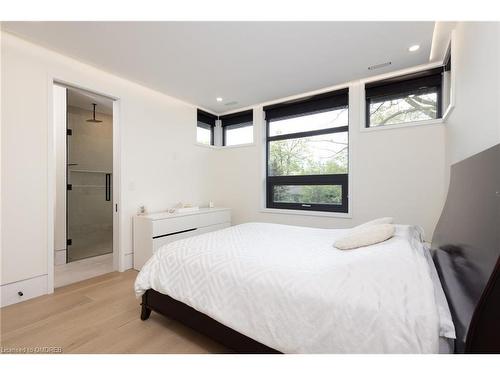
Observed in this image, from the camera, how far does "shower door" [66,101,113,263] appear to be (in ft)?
11.1

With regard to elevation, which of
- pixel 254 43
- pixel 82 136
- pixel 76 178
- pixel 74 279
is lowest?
pixel 74 279

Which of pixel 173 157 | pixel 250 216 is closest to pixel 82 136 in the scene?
pixel 173 157

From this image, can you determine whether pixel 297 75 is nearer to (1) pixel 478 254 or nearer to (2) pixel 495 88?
(2) pixel 495 88

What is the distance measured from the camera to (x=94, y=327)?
1.63m

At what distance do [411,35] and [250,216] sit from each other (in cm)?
313

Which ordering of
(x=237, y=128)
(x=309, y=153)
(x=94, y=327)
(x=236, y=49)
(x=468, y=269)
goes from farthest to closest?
(x=237, y=128) → (x=309, y=153) → (x=236, y=49) → (x=94, y=327) → (x=468, y=269)

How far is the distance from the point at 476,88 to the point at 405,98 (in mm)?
1500

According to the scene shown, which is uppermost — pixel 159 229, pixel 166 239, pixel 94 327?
pixel 159 229

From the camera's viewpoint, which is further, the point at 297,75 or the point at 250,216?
the point at 250,216

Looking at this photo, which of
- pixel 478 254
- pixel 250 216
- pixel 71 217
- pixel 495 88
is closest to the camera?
pixel 478 254

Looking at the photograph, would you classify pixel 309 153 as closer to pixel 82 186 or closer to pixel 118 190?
pixel 118 190

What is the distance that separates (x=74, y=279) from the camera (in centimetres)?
Answer: 256

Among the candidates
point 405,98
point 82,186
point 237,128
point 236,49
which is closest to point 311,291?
point 236,49

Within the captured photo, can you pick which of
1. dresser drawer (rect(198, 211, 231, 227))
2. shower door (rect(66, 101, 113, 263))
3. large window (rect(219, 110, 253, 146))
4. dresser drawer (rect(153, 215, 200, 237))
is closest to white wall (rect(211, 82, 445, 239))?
dresser drawer (rect(198, 211, 231, 227))
